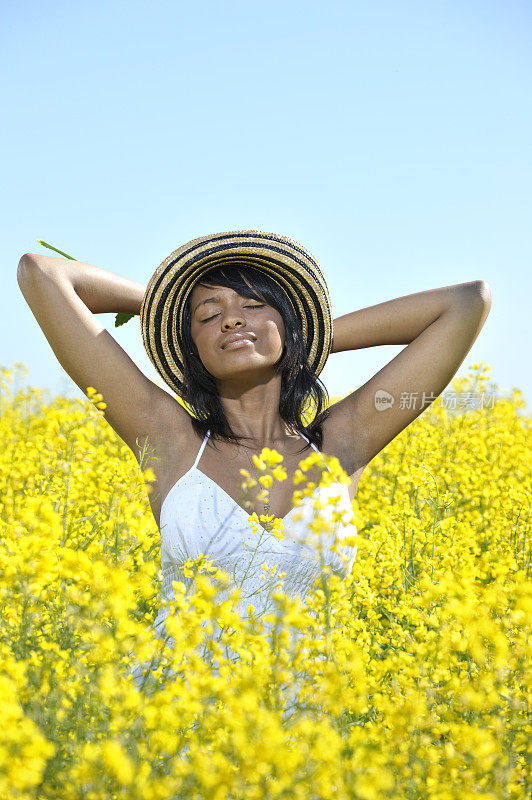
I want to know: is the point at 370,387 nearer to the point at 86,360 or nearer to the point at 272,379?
the point at 272,379

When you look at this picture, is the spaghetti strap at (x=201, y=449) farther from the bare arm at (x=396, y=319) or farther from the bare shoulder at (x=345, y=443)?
the bare arm at (x=396, y=319)

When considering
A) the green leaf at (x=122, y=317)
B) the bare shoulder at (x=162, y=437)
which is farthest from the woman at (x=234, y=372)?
the green leaf at (x=122, y=317)

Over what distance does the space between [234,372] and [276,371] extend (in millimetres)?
284

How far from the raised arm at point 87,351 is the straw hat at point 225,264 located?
190 mm

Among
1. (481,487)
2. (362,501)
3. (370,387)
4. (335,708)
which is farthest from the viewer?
(362,501)

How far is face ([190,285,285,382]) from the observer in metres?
2.20

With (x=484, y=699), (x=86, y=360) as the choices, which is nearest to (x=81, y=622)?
(x=484, y=699)

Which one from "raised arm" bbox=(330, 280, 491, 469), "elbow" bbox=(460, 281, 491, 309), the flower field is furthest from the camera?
"elbow" bbox=(460, 281, 491, 309)

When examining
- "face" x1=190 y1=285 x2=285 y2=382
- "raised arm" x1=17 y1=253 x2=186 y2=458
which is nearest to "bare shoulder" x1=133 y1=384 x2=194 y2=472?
"raised arm" x1=17 y1=253 x2=186 y2=458

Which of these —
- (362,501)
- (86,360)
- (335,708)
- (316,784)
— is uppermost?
(362,501)

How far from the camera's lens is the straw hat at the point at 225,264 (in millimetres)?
2357

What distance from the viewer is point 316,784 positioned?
0.99 metres

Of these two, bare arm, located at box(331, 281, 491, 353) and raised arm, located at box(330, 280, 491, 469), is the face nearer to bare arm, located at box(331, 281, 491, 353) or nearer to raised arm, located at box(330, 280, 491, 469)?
raised arm, located at box(330, 280, 491, 469)

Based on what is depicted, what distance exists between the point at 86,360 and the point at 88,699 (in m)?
1.28
